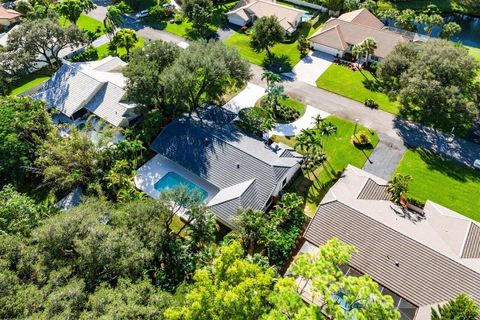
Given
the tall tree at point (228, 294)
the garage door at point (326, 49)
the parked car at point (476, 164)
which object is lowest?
the parked car at point (476, 164)

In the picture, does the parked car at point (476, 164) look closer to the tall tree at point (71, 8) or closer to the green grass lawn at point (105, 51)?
the green grass lawn at point (105, 51)

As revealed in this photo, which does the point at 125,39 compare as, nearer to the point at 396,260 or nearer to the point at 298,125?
the point at 298,125

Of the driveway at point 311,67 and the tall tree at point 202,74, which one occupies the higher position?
the tall tree at point 202,74

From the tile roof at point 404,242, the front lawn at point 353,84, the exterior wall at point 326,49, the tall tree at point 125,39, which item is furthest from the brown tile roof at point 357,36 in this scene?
the tile roof at point 404,242

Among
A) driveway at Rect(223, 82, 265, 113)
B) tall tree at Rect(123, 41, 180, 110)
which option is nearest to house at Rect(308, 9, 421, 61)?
driveway at Rect(223, 82, 265, 113)

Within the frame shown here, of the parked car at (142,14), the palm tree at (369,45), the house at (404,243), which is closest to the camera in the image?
the house at (404,243)

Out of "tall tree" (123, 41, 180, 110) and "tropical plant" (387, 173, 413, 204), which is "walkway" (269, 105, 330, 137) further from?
"tall tree" (123, 41, 180, 110)

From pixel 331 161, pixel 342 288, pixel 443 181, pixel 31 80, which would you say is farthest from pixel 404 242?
pixel 31 80
